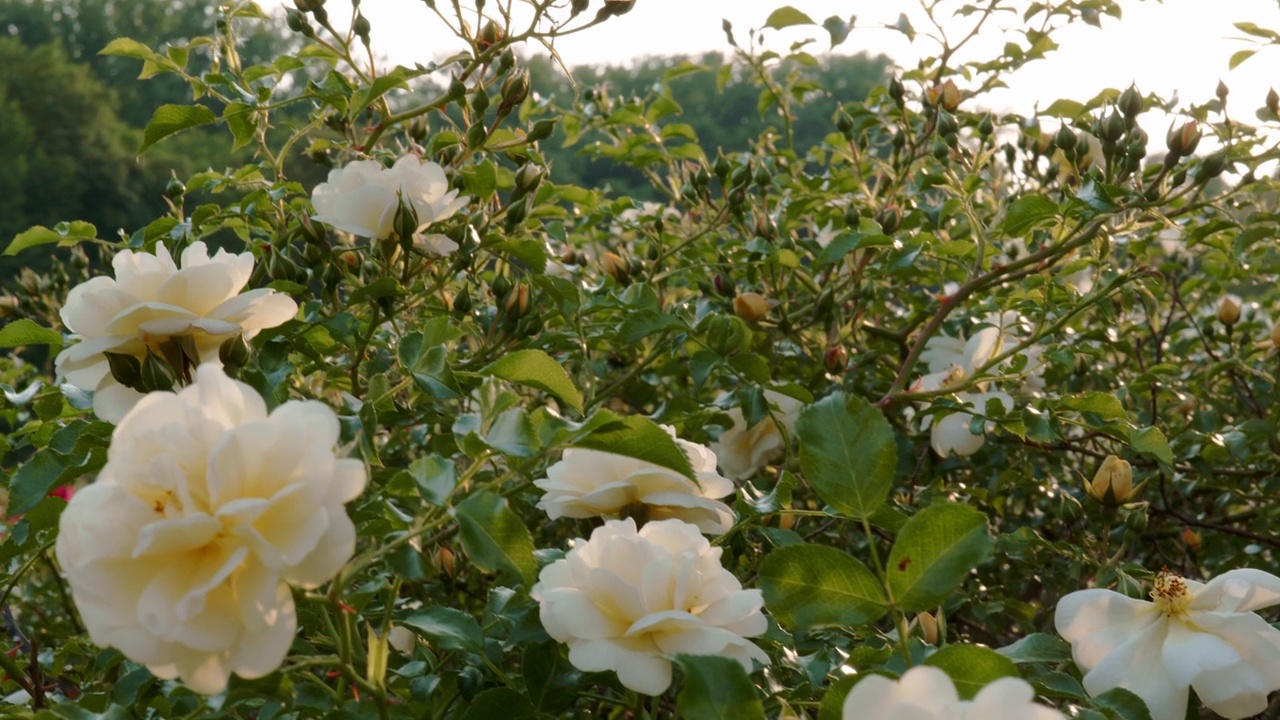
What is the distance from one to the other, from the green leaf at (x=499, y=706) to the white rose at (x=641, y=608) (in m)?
0.05

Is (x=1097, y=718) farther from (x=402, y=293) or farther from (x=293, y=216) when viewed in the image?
(x=293, y=216)

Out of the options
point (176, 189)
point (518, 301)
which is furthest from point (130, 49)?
point (518, 301)

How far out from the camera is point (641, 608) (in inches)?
25.0

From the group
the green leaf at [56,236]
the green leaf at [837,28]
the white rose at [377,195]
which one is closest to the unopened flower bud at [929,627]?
the white rose at [377,195]

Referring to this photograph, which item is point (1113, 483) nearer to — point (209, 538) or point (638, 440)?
point (638, 440)

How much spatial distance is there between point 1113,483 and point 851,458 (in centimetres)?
55

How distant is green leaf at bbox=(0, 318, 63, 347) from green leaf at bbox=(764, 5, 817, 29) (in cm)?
119

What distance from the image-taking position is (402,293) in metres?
1.09

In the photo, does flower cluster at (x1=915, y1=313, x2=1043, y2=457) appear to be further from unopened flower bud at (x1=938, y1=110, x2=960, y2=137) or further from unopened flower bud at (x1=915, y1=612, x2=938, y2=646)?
unopened flower bud at (x1=915, y1=612, x2=938, y2=646)

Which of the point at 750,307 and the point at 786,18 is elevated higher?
the point at 786,18

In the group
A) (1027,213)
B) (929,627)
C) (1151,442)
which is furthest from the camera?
(1027,213)

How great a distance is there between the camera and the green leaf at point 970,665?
0.53 meters

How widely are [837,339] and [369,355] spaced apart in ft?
1.98

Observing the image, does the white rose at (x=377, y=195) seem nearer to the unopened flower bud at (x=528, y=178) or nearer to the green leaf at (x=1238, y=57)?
the unopened flower bud at (x=528, y=178)
